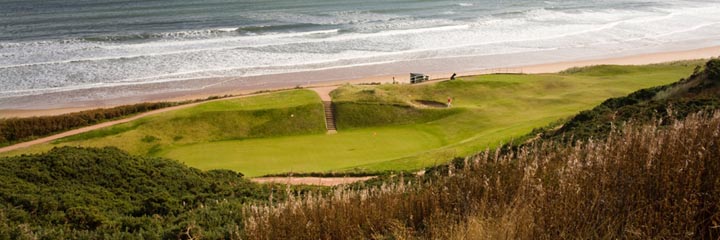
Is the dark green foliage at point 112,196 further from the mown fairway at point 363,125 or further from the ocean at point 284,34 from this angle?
the ocean at point 284,34

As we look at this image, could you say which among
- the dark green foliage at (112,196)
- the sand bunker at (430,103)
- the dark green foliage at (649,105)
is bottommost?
the sand bunker at (430,103)

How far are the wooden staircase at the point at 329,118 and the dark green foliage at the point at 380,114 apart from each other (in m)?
0.30

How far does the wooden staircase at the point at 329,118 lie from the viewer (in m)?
34.4

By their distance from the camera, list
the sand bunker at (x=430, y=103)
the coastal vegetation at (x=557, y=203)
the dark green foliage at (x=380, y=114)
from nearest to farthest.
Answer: the coastal vegetation at (x=557, y=203) < the dark green foliage at (x=380, y=114) < the sand bunker at (x=430, y=103)

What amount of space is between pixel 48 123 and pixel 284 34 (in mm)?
35329

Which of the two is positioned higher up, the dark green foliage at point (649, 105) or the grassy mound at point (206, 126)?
the dark green foliage at point (649, 105)

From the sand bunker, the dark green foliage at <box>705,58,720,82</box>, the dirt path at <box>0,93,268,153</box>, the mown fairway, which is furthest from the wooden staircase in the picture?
the dark green foliage at <box>705,58,720,82</box>

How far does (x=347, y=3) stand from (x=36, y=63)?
47960 millimetres

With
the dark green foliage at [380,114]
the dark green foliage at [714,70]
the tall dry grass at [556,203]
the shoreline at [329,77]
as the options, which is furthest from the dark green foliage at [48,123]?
the dark green foliage at [714,70]

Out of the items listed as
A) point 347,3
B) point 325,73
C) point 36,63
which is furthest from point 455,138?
point 347,3

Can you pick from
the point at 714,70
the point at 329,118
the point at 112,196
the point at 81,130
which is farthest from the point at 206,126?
the point at 714,70

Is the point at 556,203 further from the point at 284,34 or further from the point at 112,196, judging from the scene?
the point at 284,34

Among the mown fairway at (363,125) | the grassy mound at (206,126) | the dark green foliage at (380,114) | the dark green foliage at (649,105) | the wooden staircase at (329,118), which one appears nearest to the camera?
the dark green foliage at (649,105)

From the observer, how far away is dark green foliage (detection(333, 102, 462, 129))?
35.3m
